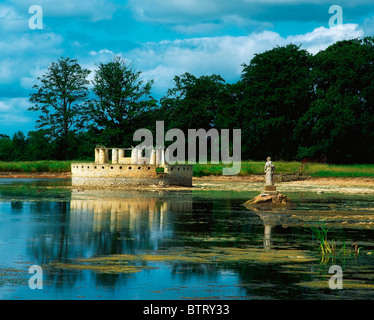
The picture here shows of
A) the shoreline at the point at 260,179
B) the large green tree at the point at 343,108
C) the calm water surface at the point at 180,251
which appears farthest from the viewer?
the large green tree at the point at 343,108

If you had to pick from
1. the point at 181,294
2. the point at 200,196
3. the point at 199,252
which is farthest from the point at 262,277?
the point at 200,196

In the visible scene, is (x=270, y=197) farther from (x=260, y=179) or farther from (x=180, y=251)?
(x=260, y=179)

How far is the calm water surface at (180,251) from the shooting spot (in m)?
14.4

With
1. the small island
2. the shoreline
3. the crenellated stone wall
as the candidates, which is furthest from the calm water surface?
the shoreline

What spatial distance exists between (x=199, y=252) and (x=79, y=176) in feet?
124

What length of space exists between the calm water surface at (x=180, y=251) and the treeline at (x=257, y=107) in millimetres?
38290

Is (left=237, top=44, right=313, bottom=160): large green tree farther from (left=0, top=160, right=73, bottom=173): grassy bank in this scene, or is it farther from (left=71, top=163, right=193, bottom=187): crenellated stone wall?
(left=71, top=163, right=193, bottom=187): crenellated stone wall

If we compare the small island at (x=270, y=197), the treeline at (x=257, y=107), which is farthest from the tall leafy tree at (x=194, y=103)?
the small island at (x=270, y=197)

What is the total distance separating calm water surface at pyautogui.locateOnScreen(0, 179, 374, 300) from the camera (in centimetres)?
1439

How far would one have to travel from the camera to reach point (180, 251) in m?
20.0

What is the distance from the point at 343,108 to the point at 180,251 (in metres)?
55.4

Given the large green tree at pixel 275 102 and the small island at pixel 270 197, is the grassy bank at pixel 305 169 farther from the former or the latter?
the small island at pixel 270 197

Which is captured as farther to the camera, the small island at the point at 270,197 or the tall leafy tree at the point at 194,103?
the tall leafy tree at the point at 194,103
